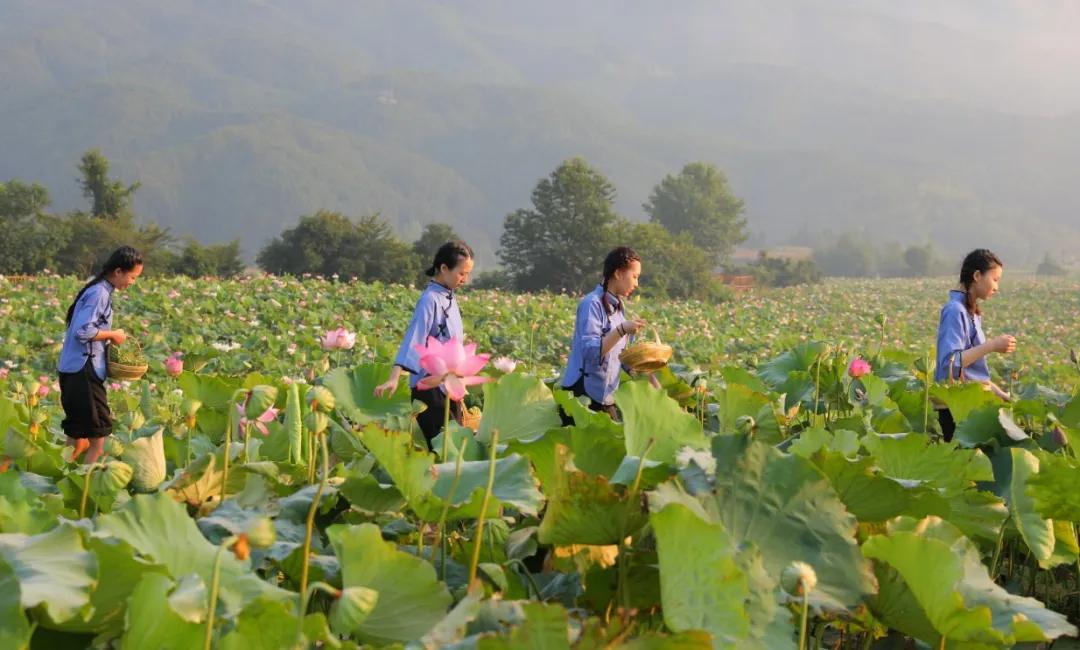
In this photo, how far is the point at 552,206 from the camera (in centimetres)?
4544

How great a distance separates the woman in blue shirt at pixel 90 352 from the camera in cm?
546

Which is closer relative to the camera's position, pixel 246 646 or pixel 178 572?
pixel 246 646

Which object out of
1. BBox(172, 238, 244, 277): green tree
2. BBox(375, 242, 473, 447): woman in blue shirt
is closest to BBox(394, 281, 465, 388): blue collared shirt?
BBox(375, 242, 473, 447): woman in blue shirt

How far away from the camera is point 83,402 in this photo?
5.65 metres

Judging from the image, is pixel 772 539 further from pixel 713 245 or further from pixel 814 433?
pixel 713 245

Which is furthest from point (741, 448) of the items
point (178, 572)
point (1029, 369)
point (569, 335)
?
point (1029, 369)

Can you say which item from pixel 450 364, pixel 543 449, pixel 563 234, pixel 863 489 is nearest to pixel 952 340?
pixel 863 489

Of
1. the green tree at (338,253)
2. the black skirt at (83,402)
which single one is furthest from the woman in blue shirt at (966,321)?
the green tree at (338,253)

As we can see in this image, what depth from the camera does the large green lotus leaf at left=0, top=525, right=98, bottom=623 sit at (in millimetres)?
1107

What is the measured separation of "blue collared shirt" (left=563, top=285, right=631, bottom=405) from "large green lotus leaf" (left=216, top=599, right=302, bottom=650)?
364cm

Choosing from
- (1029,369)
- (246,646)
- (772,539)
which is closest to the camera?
(246,646)

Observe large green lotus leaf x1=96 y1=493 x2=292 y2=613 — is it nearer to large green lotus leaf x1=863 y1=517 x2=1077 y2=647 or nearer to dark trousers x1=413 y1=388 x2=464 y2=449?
large green lotus leaf x1=863 y1=517 x2=1077 y2=647

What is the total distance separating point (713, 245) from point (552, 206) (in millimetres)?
34711

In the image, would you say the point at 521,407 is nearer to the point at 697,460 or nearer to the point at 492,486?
the point at 492,486
